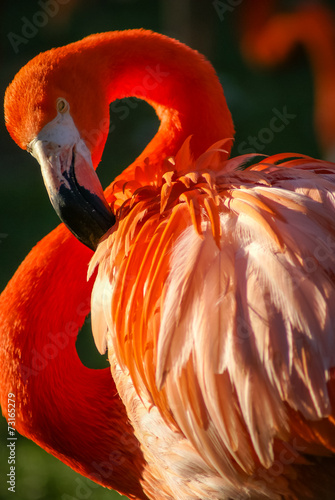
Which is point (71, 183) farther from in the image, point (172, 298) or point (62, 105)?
point (172, 298)

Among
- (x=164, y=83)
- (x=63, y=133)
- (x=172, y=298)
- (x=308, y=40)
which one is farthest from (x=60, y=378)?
(x=308, y=40)

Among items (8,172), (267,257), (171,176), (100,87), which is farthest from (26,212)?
(267,257)

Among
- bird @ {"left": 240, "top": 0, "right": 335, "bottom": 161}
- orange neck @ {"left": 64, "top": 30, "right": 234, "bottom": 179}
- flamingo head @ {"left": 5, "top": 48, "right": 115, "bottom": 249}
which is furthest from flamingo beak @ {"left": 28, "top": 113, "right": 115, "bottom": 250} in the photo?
bird @ {"left": 240, "top": 0, "right": 335, "bottom": 161}

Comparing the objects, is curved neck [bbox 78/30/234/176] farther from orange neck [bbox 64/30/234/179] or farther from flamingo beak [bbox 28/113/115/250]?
flamingo beak [bbox 28/113/115/250]

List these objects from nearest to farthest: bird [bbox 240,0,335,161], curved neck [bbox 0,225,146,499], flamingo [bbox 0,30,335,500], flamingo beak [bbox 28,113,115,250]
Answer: flamingo [bbox 0,30,335,500] → flamingo beak [bbox 28,113,115,250] → curved neck [bbox 0,225,146,499] → bird [bbox 240,0,335,161]

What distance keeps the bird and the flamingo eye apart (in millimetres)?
2533

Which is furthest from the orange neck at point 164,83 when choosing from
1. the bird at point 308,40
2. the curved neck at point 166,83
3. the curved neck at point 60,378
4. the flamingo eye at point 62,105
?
the bird at point 308,40

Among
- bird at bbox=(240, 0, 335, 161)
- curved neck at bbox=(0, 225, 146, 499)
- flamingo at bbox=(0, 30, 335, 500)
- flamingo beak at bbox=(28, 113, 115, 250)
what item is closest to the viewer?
flamingo at bbox=(0, 30, 335, 500)

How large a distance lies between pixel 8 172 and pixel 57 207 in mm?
2856

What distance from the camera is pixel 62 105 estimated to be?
1380 millimetres

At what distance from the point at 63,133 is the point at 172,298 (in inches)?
19.7

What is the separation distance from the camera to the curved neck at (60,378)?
140cm

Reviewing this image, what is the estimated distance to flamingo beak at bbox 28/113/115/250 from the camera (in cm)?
129

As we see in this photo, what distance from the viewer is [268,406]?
3.47ft
